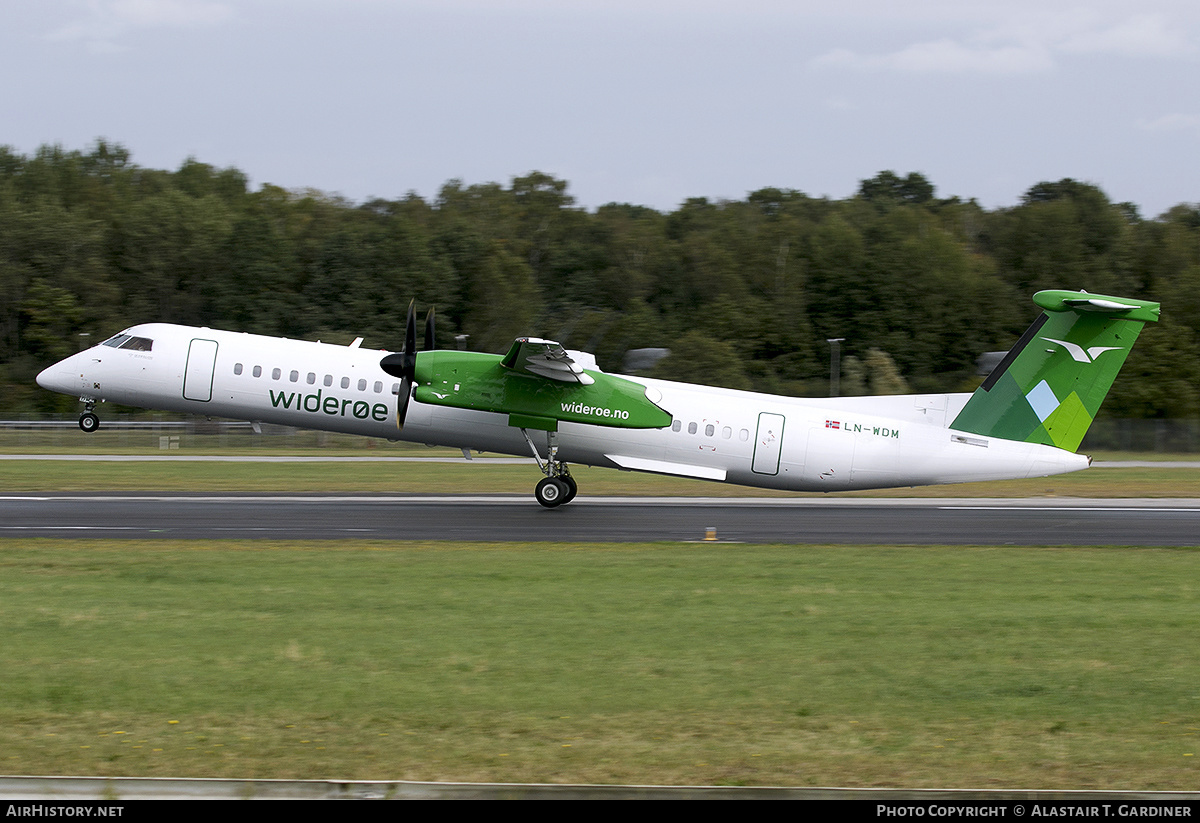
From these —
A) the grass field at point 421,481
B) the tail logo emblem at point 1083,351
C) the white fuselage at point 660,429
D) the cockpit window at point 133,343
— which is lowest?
the grass field at point 421,481

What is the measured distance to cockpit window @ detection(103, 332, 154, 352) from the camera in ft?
81.3

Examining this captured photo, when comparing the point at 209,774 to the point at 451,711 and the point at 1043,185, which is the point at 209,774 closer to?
the point at 451,711

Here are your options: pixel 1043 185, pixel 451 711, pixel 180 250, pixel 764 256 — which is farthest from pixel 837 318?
pixel 451 711

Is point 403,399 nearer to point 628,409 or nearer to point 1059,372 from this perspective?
point 628,409

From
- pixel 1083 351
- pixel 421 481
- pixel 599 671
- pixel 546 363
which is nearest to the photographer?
pixel 599 671

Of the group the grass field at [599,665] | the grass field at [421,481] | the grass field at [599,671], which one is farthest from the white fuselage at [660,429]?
the grass field at [599,671]

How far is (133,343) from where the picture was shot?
81.6ft

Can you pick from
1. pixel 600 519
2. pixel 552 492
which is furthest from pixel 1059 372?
pixel 552 492

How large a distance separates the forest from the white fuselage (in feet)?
131

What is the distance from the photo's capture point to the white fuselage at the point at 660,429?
77.6 ft

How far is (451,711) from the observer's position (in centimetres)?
874

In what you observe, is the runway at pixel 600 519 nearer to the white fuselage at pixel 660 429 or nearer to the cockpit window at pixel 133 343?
the white fuselage at pixel 660 429

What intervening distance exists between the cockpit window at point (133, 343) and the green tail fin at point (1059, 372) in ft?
61.3

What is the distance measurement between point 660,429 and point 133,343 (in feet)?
41.1
